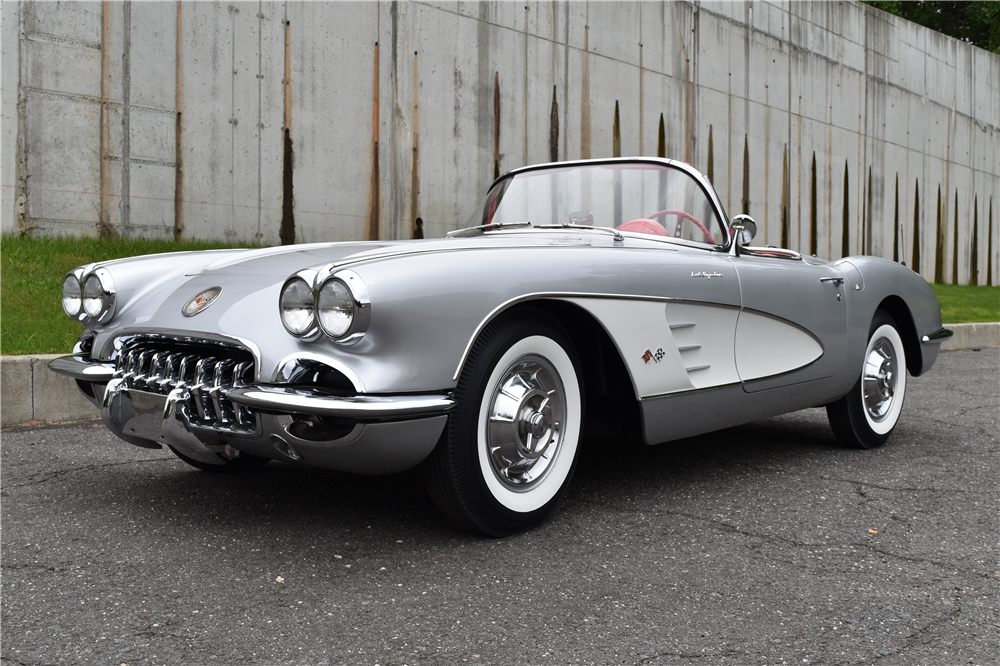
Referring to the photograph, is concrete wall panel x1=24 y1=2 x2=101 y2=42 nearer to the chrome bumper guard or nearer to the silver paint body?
the silver paint body

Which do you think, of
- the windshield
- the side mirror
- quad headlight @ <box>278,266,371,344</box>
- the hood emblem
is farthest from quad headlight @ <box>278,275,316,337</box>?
the side mirror

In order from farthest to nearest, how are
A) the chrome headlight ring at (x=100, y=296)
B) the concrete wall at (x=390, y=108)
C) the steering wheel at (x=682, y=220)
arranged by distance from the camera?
1. the concrete wall at (x=390, y=108)
2. the steering wheel at (x=682, y=220)
3. the chrome headlight ring at (x=100, y=296)

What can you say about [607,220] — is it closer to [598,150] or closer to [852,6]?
[598,150]

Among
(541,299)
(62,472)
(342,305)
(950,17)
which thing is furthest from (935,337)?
(950,17)

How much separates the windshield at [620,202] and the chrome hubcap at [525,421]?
1037 mm

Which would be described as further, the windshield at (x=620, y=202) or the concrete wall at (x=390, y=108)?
the concrete wall at (x=390, y=108)

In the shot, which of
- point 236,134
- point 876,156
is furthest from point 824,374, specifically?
point 876,156

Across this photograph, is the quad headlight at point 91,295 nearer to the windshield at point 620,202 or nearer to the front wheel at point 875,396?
the windshield at point 620,202

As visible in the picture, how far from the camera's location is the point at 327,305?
228 cm

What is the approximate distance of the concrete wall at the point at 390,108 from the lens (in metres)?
7.28

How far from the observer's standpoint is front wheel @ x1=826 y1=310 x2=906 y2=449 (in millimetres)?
4109

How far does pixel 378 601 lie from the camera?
2.10 meters

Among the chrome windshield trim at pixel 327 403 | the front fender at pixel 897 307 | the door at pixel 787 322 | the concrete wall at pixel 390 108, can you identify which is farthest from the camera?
the concrete wall at pixel 390 108

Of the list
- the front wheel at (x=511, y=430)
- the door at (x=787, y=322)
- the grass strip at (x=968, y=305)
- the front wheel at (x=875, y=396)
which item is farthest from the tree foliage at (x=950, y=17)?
the front wheel at (x=511, y=430)
